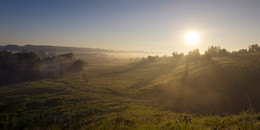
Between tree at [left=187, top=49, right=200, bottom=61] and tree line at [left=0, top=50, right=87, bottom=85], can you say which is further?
tree at [left=187, top=49, right=200, bottom=61]

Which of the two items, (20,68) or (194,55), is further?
(194,55)

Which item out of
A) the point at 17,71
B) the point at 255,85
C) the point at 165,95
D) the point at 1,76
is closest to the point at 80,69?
the point at 17,71

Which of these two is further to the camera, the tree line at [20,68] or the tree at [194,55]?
the tree at [194,55]

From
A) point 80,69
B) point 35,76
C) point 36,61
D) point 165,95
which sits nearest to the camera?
point 165,95

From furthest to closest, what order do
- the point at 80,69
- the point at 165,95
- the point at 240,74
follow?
the point at 80,69 < the point at 240,74 < the point at 165,95

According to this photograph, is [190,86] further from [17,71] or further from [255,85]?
[17,71]

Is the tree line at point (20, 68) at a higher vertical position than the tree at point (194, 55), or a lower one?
lower

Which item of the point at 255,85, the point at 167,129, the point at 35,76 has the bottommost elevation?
the point at 35,76

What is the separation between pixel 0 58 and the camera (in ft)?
267

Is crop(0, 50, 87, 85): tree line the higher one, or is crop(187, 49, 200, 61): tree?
crop(187, 49, 200, 61): tree

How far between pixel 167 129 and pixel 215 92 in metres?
34.9

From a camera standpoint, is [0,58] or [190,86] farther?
[0,58]

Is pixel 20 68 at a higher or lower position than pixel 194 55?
lower

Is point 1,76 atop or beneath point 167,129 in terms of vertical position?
beneath
